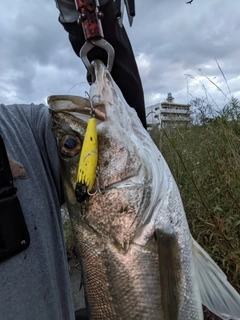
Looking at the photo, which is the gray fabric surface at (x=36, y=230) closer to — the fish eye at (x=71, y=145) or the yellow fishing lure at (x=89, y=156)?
the fish eye at (x=71, y=145)

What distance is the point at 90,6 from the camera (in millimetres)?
1347

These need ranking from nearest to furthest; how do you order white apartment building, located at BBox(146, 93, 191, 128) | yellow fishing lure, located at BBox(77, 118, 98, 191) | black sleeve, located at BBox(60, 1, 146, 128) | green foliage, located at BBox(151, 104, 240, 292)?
yellow fishing lure, located at BBox(77, 118, 98, 191), black sleeve, located at BBox(60, 1, 146, 128), green foliage, located at BBox(151, 104, 240, 292), white apartment building, located at BBox(146, 93, 191, 128)

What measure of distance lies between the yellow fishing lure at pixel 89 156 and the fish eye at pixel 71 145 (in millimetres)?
81

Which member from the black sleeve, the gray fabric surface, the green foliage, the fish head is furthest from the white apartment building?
the fish head

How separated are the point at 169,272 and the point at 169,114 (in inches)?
167

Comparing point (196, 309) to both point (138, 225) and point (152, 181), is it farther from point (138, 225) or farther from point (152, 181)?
point (152, 181)

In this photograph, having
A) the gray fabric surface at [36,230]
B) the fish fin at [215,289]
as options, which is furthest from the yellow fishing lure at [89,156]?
the fish fin at [215,289]

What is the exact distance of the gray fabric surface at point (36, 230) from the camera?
1.44 meters

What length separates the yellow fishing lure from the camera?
136 centimetres

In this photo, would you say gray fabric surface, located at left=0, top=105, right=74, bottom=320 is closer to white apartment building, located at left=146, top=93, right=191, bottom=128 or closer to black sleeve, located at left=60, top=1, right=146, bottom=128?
black sleeve, located at left=60, top=1, right=146, bottom=128

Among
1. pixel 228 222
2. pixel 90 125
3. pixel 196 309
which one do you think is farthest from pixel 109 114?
pixel 228 222

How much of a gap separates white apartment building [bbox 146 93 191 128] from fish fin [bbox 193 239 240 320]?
3766 millimetres

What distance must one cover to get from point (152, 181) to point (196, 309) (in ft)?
2.03

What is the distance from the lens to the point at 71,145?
4.79 feet
